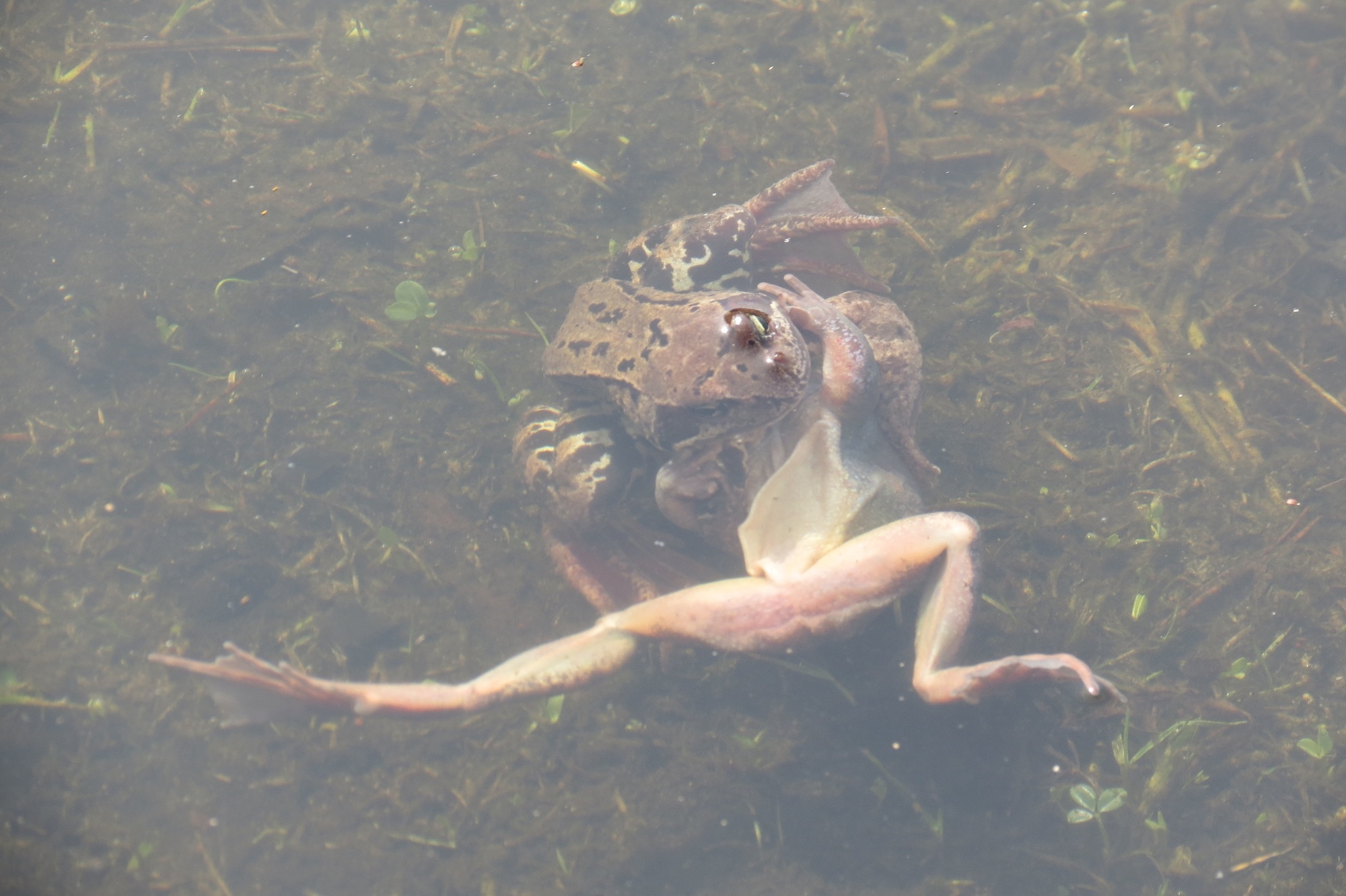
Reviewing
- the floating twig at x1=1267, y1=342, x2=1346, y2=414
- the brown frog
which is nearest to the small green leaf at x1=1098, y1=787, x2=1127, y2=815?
the brown frog

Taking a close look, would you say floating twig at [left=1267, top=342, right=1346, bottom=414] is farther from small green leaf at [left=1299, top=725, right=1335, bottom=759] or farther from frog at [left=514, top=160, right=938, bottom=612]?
frog at [left=514, top=160, right=938, bottom=612]

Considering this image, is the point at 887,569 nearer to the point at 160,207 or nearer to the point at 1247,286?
the point at 1247,286

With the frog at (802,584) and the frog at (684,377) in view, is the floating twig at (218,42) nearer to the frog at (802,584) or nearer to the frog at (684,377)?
the frog at (684,377)

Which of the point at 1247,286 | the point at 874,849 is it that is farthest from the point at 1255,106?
the point at 874,849

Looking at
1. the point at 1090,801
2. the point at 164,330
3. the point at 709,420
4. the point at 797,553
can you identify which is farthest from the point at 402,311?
the point at 1090,801

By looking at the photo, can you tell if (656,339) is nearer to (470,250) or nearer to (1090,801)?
(470,250)

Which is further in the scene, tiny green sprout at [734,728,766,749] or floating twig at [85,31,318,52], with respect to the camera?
floating twig at [85,31,318,52]

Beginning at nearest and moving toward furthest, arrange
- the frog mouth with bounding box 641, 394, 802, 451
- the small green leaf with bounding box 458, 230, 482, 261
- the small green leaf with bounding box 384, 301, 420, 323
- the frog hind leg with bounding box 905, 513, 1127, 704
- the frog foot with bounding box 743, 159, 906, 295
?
the frog hind leg with bounding box 905, 513, 1127, 704
the frog mouth with bounding box 641, 394, 802, 451
the frog foot with bounding box 743, 159, 906, 295
the small green leaf with bounding box 384, 301, 420, 323
the small green leaf with bounding box 458, 230, 482, 261
